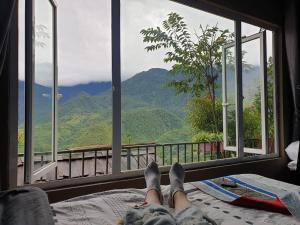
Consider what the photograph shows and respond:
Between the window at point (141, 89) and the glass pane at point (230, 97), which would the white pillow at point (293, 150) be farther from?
the glass pane at point (230, 97)

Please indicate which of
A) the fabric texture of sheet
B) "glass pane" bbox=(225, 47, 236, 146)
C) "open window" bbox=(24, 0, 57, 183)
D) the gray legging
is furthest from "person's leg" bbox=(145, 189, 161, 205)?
"glass pane" bbox=(225, 47, 236, 146)

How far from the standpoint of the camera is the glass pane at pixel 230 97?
2873mm

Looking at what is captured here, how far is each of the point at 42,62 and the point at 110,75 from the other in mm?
533

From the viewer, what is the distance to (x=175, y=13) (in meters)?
2.96

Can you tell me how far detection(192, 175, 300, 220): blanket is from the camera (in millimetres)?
1007

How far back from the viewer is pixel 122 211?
100cm

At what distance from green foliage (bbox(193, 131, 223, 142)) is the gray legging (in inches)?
109

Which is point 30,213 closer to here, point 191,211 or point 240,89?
point 191,211

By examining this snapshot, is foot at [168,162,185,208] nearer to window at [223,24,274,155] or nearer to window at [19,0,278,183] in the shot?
window at [19,0,278,183]

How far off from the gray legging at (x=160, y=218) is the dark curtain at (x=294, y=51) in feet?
8.16

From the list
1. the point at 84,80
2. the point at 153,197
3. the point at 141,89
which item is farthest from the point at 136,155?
the point at 153,197

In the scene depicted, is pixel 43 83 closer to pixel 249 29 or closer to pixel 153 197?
pixel 153 197

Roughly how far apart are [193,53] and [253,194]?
2.56 meters

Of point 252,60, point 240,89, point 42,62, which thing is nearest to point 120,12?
point 42,62
